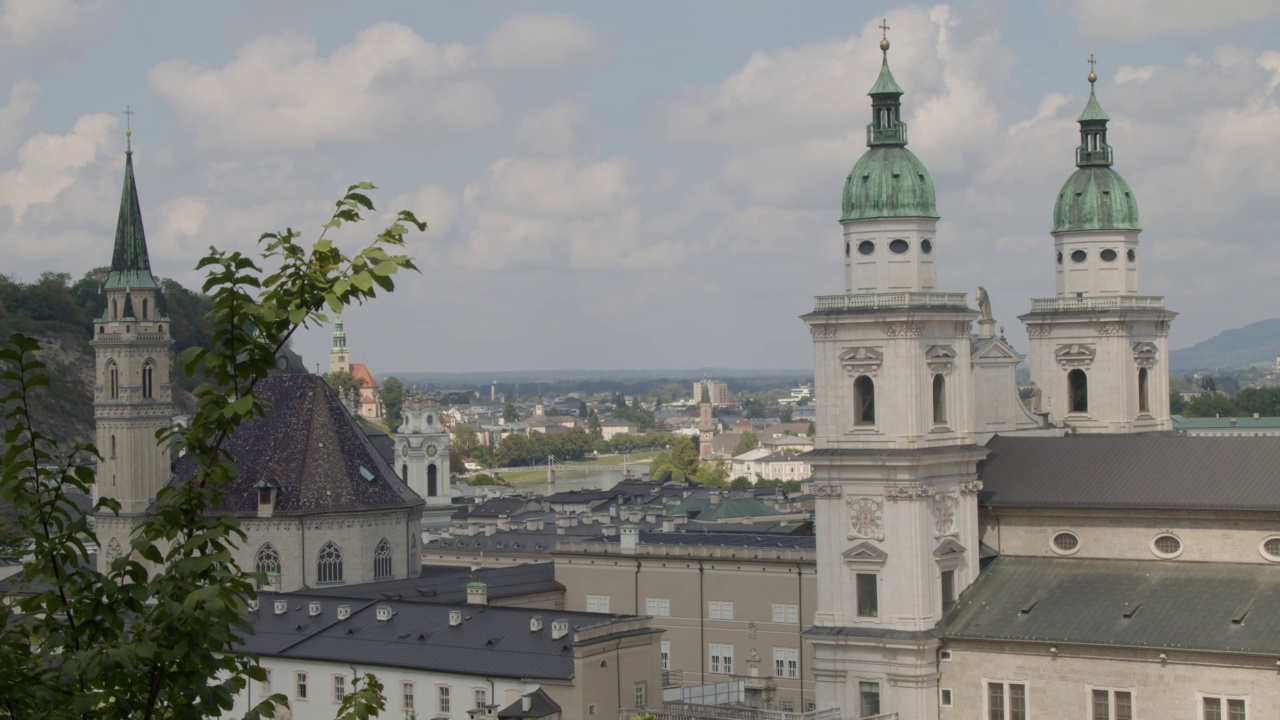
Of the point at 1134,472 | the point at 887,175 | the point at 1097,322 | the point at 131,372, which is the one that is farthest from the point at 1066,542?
the point at 131,372

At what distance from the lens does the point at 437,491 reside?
12731cm

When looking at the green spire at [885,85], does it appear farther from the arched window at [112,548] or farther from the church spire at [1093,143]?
the arched window at [112,548]

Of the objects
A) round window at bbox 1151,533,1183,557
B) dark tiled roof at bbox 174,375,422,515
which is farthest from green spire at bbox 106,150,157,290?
round window at bbox 1151,533,1183,557

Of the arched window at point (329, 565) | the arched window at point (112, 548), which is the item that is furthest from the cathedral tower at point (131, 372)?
the arched window at point (329, 565)

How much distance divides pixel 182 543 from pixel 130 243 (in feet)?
300

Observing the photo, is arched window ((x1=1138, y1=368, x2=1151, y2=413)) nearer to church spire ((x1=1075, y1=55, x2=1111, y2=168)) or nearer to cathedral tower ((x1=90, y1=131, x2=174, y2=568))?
church spire ((x1=1075, y1=55, x2=1111, y2=168))

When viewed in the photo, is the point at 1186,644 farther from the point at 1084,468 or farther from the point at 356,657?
the point at 356,657

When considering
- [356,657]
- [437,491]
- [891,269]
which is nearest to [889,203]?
[891,269]

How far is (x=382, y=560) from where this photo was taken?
92438 millimetres

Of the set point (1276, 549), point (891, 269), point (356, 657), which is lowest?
point (356, 657)

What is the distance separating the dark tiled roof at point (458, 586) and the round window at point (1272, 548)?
113 ft

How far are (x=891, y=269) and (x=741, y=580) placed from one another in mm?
21124

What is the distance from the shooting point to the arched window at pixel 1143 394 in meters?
75.4

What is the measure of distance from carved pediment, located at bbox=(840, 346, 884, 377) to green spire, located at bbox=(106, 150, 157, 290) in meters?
53.4
